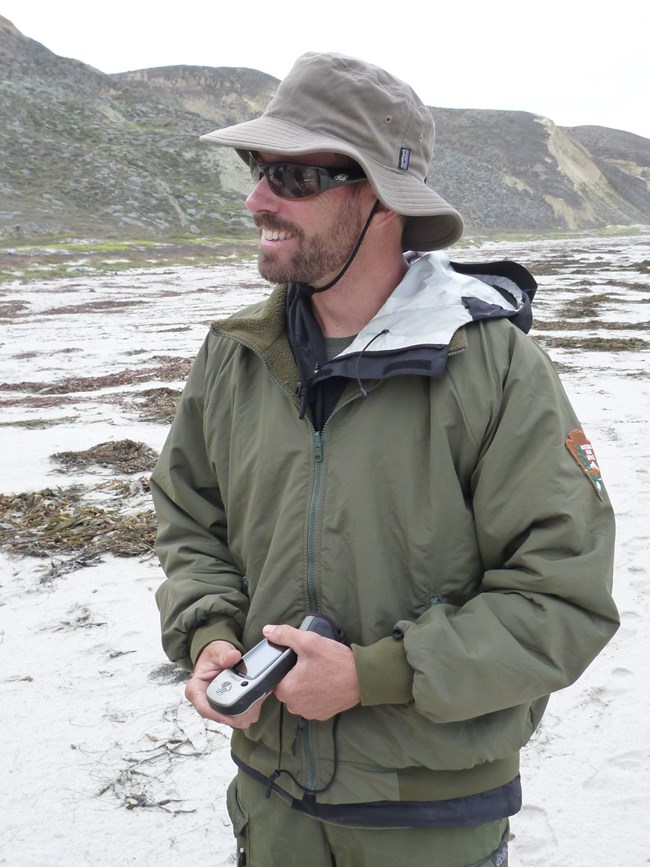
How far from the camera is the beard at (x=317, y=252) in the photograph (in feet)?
5.62

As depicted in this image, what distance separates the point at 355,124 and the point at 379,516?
85 cm

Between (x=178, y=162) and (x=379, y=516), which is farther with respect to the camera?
(x=178, y=162)

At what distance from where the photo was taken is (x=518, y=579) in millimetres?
1452

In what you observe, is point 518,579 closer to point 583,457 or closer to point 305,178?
point 583,457

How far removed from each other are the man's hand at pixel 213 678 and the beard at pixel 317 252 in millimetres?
823


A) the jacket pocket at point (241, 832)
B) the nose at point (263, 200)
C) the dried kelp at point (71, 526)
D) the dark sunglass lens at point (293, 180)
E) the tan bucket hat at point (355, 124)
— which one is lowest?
the dried kelp at point (71, 526)

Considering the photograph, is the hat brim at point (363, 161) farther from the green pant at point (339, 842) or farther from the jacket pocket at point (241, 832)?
the jacket pocket at point (241, 832)

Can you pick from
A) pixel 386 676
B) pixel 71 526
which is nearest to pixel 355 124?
pixel 386 676

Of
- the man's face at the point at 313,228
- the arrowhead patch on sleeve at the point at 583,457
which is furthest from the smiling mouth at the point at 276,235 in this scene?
the arrowhead patch on sleeve at the point at 583,457

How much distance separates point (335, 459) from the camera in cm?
162

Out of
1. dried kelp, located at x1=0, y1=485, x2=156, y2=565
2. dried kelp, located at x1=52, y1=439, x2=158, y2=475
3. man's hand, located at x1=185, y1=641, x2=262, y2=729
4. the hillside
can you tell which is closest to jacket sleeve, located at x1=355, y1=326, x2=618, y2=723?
Result: man's hand, located at x1=185, y1=641, x2=262, y2=729

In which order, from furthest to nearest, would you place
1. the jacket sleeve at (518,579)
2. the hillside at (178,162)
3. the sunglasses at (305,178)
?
the hillside at (178,162)
the sunglasses at (305,178)
the jacket sleeve at (518,579)

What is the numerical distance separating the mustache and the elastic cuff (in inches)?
36.6

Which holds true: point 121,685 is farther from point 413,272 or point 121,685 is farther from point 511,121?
point 511,121
